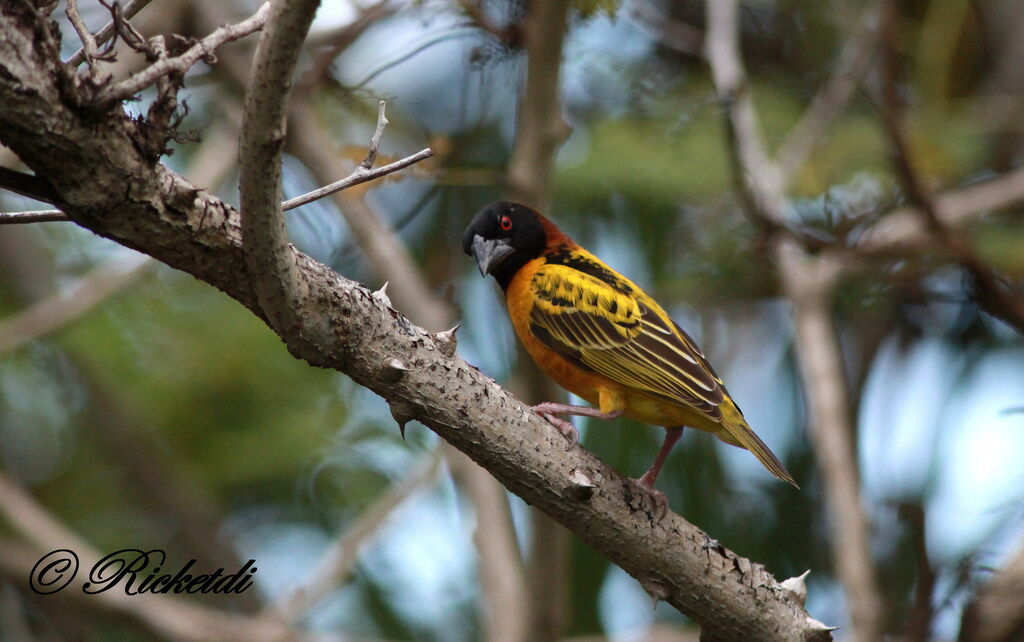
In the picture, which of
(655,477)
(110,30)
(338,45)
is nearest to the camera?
(110,30)


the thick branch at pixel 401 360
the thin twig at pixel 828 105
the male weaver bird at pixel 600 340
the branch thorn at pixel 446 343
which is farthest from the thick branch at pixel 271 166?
the thin twig at pixel 828 105

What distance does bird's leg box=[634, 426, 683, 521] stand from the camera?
327 centimetres

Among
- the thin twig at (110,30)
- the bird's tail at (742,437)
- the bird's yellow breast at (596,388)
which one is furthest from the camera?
the bird's yellow breast at (596,388)

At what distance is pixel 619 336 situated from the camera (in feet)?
14.8

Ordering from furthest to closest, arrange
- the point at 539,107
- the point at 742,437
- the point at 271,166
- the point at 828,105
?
1. the point at 828,105
2. the point at 539,107
3. the point at 742,437
4. the point at 271,166

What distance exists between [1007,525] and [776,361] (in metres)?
4.14

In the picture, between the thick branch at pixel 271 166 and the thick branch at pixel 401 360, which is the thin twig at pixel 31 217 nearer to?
the thick branch at pixel 401 360

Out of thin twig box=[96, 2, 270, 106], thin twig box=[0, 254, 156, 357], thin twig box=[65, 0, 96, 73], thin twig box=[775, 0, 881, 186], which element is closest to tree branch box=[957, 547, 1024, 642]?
thin twig box=[775, 0, 881, 186]

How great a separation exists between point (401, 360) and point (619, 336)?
200 cm

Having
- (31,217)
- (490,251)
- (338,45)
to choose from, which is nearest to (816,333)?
(490,251)

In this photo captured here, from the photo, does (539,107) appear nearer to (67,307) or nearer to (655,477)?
(655,477)

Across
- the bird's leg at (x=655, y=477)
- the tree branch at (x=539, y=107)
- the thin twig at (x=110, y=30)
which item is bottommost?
the thin twig at (x=110, y=30)

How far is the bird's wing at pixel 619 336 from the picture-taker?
13.9 feet

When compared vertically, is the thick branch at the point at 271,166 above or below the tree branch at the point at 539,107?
below
